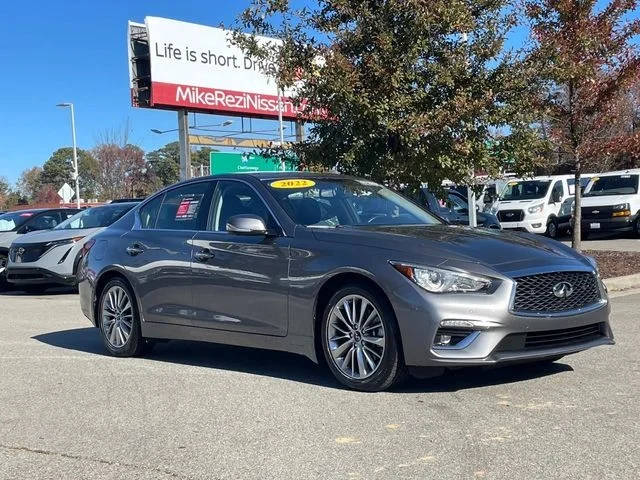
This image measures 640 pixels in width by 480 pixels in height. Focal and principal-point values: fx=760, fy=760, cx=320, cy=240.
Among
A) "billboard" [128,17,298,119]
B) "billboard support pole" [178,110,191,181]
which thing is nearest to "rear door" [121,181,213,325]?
"billboard" [128,17,298,119]

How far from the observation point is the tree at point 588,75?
12.2 m

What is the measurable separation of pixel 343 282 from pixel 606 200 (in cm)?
1765

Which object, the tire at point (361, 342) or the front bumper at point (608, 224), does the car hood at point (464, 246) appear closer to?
the tire at point (361, 342)

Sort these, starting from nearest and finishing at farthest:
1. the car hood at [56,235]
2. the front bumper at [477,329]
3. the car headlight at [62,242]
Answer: the front bumper at [477,329] < the car headlight at [62,242] < the car hood at [56,235]

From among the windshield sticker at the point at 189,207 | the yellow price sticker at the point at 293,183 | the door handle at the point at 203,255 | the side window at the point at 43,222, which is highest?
the yellow price sticker at the point at 293,183

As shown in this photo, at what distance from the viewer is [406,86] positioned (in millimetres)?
10297

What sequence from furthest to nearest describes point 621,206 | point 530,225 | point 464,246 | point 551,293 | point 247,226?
point 530,225, point 621,206, point 247,226, point 464,246, point 551,293

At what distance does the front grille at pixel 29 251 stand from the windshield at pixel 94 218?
0.66 meters

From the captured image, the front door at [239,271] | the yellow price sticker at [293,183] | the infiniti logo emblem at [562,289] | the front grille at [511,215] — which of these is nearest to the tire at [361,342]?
the front door at [239,271]

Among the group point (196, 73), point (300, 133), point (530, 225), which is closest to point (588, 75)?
point (300, 133)

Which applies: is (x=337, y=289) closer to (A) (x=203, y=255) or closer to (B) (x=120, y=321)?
(A) (x=203, y=255)

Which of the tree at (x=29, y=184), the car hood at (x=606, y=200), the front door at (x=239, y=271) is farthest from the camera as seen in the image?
the tree at (x=29, y=184)

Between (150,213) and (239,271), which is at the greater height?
(150,213)

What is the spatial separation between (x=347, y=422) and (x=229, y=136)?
30.5 m
